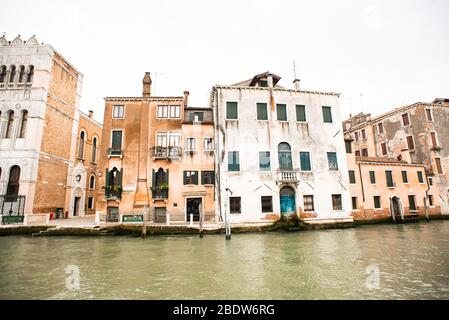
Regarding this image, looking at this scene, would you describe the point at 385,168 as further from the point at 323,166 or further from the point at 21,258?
the point at 21,258

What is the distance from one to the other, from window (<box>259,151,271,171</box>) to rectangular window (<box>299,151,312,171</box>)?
8.29 ft

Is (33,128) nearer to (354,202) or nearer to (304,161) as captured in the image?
(304,161)

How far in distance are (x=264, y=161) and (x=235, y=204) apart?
375 centimetres

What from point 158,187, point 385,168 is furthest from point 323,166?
point 158,187

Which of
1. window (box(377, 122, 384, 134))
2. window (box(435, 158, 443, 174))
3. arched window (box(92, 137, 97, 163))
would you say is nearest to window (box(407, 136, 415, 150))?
window (box(435, 158, 443, 174))

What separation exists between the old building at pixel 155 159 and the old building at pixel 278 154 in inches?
61.8

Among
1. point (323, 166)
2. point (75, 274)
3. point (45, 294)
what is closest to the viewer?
point (45, 294)

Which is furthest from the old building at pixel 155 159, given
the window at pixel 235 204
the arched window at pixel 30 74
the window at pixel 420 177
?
the window at pixel 420 177

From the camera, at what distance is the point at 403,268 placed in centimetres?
737

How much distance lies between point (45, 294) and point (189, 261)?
420 cm

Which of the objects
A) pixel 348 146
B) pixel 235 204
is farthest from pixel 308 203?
pixel 348 146

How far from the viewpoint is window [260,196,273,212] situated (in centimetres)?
1702

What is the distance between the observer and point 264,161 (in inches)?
690

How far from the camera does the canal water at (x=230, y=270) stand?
5.63 m
